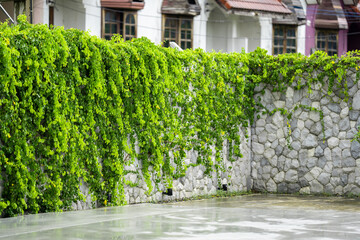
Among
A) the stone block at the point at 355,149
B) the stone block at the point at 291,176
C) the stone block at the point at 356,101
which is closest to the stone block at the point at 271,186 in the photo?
the stone block at the point at 291,176

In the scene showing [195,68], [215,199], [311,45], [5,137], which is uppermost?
[311,45]

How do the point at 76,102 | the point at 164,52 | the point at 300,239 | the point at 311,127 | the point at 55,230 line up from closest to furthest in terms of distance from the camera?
the point at 300,239 < the point at 55,230 < the point at 76,102 < the point at 164,52 < the point at 311,127

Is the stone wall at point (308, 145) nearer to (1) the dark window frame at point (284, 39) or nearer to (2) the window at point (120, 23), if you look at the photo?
(2) the window at point (120, 23)

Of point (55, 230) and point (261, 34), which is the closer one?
point (55, 230)

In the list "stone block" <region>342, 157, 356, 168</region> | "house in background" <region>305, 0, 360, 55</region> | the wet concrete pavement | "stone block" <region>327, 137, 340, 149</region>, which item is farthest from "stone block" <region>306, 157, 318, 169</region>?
"house in background" <region>305, 0, 360, 55</region>

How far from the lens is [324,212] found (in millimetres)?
10906

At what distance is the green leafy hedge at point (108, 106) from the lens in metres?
9.57

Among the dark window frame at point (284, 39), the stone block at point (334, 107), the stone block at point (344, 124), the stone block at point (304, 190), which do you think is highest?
the dark window frame at point (284, 39)

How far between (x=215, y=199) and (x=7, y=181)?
5.25 meters

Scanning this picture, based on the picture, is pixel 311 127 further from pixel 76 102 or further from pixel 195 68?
pixel 76 102

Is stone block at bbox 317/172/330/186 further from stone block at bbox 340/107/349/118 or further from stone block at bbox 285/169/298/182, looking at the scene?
stone block at bbox 340/107/349/118

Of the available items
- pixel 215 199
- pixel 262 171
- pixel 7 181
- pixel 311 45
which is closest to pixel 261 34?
pixel 311 45

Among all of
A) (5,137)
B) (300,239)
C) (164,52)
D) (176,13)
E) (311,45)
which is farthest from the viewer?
(311,45)

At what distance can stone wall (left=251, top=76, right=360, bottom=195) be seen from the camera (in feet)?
48.3
